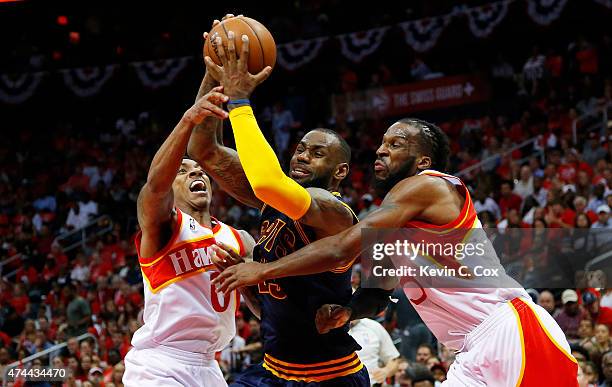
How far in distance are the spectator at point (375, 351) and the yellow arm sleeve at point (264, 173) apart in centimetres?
381

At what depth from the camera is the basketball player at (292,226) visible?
402 cm

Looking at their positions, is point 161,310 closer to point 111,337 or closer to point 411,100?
point 111,337

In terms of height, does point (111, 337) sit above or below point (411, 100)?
below

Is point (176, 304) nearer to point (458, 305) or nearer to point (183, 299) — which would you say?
point (183, 299)

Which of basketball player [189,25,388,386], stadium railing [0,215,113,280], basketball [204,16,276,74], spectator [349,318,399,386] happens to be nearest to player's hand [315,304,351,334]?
basketball player [189,25,388,386]

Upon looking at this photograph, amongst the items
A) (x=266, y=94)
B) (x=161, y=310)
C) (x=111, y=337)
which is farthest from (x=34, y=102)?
(x=161, y=310)

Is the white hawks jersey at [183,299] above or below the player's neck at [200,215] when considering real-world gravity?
below

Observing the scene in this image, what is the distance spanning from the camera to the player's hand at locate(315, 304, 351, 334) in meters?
4.21

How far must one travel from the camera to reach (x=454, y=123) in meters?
16.0

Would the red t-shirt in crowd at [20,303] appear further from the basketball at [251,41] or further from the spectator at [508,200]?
the basketball at [251,41]

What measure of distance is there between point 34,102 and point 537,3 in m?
11.7

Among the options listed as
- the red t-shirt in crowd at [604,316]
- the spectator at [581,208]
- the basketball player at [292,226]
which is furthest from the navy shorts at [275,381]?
the spectator at [581,208]

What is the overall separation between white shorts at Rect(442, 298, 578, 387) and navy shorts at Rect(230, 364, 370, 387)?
0.59 metres

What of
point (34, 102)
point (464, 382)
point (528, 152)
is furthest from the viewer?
point (34, 102)
